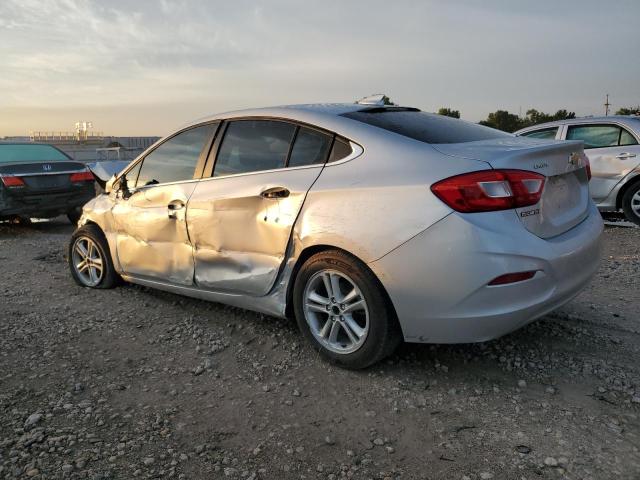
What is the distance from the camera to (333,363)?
330 cm

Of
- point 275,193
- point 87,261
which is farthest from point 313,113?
point 87,261

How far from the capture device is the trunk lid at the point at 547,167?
2.85 meters

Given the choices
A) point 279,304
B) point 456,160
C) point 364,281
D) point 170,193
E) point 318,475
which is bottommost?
point 318,475

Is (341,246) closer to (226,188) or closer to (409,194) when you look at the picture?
(409,194)

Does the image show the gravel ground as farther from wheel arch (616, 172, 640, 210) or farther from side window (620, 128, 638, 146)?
side window (620, 128, 638, 146)

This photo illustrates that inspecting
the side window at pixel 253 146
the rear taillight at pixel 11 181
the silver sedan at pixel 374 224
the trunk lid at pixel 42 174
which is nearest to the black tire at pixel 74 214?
the trunk lid at pixel 42 174

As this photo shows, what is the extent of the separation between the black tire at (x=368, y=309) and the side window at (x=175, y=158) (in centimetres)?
142

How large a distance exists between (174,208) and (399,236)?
1.94 metres

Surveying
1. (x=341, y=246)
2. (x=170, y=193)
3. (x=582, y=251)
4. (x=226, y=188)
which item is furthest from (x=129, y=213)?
(x=582, y=251)

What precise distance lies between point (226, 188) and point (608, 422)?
101 inches

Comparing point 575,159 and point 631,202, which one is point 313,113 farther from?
point 631,202

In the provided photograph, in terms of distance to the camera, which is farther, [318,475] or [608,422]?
[608,422]

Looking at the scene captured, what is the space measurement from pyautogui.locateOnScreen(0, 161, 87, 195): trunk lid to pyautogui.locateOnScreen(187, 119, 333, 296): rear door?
227 inches

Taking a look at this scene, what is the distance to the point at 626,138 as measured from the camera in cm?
790
